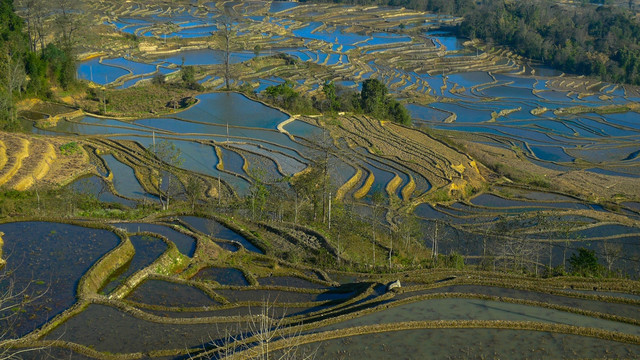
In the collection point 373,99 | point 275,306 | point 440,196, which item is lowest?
point 440,196

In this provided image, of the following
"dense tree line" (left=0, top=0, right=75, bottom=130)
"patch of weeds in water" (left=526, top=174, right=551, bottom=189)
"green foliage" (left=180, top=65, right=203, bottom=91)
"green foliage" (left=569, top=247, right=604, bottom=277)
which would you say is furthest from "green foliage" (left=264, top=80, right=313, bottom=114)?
"green foliage" (left=569, top=247, right=604, bottom=277)

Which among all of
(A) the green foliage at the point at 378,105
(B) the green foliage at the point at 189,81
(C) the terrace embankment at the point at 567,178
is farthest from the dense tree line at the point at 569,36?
(B) the green foliage at the point at 189,81

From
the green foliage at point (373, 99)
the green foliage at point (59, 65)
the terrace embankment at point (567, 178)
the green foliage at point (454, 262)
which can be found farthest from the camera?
the green foliage at point (373, 99)

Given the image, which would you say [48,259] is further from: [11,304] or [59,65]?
[59,65]

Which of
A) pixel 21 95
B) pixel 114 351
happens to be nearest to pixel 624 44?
pixel 21 95

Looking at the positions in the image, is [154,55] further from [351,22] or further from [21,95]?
[351,22]

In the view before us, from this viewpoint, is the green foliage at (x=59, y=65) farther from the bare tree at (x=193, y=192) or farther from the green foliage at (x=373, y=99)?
the green foliage at (x=373, y=99)

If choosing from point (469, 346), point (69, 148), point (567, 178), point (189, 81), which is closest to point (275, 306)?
point (469, 346)
